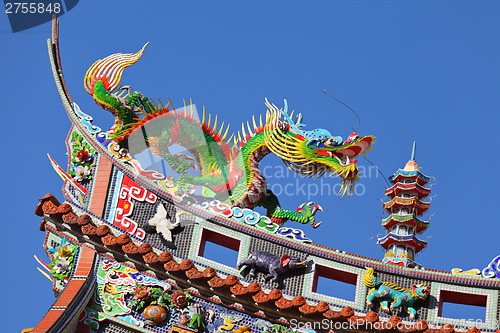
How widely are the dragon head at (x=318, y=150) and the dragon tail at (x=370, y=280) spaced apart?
2506mm

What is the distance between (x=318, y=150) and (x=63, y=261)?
17.1ft

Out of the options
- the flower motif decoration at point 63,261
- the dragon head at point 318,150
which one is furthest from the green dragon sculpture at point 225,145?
the flower motif decoration at point 63,261

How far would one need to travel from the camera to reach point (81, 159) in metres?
18.5

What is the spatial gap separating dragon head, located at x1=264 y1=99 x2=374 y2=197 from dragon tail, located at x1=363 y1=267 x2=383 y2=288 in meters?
2.51

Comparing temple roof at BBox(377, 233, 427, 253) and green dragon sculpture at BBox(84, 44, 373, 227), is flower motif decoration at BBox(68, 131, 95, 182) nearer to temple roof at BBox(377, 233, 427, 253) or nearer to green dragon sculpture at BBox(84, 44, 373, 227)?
green dragon sculpture at BBox(84, 44, 373, 227)

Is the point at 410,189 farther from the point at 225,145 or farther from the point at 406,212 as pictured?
the point at 225,145

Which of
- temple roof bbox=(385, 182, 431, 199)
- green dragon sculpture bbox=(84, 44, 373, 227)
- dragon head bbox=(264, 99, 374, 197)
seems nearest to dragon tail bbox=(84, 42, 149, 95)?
green dragon sculpture bbox=(84, 44, 373, 227)

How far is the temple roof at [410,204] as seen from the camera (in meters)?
20.2

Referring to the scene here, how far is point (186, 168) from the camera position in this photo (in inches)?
759

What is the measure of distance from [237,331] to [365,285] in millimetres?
2266

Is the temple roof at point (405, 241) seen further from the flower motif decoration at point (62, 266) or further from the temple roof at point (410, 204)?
the flower motif decoration at point (62, 266)

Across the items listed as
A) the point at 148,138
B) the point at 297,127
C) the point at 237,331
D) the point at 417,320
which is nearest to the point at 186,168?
the point at 148,138

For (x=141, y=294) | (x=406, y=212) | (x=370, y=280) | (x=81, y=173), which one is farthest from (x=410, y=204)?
(x=81, y=173)

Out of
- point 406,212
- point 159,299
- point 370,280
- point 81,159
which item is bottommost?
point 159,299
